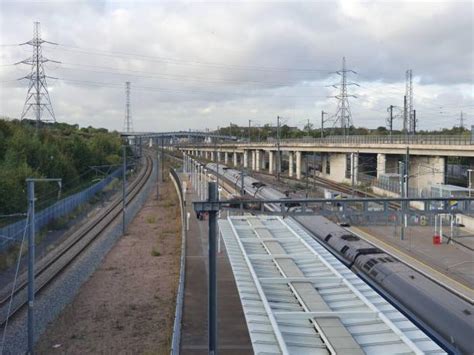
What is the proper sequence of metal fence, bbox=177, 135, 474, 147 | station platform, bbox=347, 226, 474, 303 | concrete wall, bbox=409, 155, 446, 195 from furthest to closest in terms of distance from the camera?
1. concrete wall, bbox=409, 155, 446, 195
2. metal fence, bbox=177, 135, 474, 147
3. station platform, bbox=347, 226, 474, 303

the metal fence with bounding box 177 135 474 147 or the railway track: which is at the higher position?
the metal fence with bounding box 177 135 474 147

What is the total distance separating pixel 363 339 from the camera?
1067 cm

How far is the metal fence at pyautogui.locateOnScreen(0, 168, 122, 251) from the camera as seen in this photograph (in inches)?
1032

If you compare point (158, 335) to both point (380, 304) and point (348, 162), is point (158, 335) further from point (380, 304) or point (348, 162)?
point (348, 162)

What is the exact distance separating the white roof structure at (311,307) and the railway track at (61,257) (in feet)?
25.4

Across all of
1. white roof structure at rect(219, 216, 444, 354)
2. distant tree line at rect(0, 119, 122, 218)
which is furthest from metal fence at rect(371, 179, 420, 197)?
white roof structure at rect(219, 216, 444, 354)

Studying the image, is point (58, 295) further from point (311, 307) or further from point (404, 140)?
point (404, 140)

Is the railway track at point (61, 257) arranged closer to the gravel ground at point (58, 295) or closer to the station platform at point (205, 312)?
the gravel ground at point (58, 295)

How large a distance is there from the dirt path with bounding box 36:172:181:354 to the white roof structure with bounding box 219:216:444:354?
323cm

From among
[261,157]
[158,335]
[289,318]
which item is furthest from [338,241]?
[261,157]

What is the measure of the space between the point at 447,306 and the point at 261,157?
7996cm

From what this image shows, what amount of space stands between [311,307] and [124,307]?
8.69 meters

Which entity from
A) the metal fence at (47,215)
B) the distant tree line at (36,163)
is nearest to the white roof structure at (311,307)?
the metal fence at (47,215)

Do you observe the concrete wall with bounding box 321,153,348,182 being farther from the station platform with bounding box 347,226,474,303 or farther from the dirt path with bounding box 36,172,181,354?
the dirt path with bounding box 36,172,181,354
